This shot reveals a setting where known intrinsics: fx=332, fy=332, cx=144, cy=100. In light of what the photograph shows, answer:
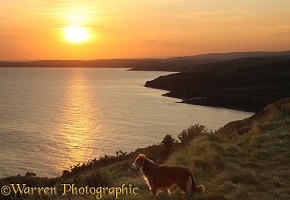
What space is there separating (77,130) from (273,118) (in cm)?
4835

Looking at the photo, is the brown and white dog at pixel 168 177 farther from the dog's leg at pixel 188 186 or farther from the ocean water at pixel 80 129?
the ocean water at pixel 80 129

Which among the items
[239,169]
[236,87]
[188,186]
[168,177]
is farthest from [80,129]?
[236,87]

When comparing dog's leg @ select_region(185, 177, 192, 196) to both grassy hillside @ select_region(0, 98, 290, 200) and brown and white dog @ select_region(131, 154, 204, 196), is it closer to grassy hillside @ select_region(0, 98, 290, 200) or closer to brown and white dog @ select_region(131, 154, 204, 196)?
brown and white dog @ select_region(131, 154, 204, 196)

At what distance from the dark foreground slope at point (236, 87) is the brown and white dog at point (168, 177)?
88.1 m

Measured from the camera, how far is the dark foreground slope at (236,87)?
10166cm

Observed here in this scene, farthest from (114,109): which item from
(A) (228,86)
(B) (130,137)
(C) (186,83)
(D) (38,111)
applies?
(C) (186,83)

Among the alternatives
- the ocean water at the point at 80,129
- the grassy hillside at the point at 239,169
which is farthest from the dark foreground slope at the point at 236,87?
the grassy hillside at the point at 239,169

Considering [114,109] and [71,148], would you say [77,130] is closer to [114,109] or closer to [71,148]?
[71,148]

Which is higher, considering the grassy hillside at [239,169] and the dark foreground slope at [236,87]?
the grassy hillside at [239,169]

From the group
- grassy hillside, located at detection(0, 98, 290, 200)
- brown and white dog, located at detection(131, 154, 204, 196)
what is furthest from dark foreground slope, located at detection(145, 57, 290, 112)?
brown and white dog, located at detection(131, 154, 204, 196)

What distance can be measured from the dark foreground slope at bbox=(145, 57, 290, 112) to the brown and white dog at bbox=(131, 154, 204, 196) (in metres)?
88.1

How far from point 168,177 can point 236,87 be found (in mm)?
126484

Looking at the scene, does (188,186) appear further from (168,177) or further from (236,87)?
(236,87)

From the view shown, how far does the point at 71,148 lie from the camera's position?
50.1 meters
